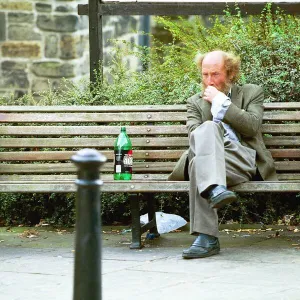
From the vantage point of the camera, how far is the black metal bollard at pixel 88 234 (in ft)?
14.4

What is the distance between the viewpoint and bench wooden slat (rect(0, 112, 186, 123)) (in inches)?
322

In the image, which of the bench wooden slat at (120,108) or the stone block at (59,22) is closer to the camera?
the bench wooden slat at (120,108)

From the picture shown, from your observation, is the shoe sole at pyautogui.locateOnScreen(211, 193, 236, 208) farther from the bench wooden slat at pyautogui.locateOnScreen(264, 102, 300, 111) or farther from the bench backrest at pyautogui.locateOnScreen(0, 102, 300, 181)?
the bench wooden slat at pyautogui.locateOnScreen(264, 102, 300, 111)

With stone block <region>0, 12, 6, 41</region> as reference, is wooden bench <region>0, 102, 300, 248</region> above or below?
below

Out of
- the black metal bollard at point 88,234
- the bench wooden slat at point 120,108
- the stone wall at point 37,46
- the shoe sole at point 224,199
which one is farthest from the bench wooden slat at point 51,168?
the stone wall at point 37,46

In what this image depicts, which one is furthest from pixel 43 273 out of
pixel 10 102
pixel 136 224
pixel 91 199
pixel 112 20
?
pixel 112 20

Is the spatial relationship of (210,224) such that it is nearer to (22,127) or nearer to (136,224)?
(136,224)

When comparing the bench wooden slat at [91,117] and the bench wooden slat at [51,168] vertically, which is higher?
the bench wooden slat at [91,117]

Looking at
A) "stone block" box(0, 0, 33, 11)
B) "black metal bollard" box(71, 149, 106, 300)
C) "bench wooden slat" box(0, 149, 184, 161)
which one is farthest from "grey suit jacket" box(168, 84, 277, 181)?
"stone block" box(0, 0, 33, 11)

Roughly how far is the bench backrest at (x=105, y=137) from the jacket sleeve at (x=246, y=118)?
295 mm

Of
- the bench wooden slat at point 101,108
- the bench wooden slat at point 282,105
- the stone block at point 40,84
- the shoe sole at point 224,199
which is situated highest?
the stone block at point 40,84

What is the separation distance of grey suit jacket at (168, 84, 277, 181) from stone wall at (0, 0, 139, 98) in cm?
757

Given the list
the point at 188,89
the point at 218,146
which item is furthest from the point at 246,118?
the point at 188,89

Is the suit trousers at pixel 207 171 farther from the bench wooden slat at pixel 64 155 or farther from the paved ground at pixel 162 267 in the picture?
the bench wooden slat at pixel 64 155
